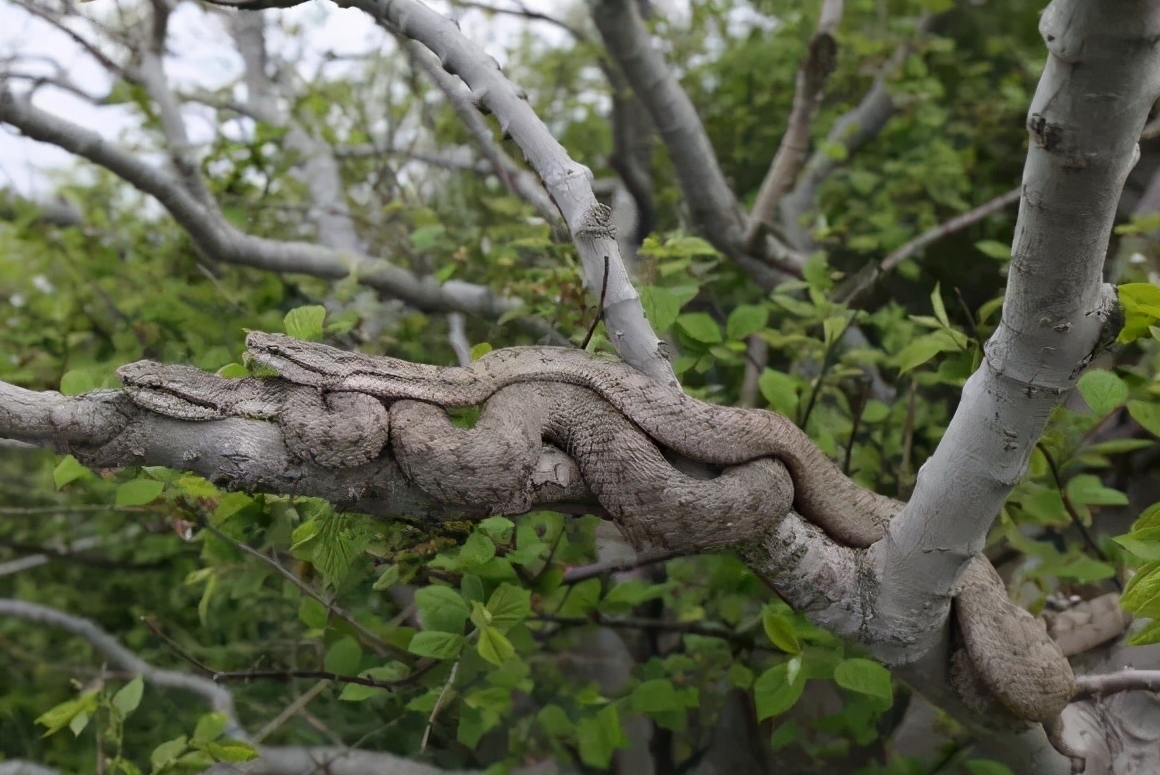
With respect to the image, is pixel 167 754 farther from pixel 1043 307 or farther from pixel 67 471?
pixel 1043 307

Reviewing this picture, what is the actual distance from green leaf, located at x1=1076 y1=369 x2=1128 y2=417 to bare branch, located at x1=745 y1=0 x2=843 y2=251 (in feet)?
5.11

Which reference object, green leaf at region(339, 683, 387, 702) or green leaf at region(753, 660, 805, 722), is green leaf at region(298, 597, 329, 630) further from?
green leaf at region(753, 660, 805, 722)

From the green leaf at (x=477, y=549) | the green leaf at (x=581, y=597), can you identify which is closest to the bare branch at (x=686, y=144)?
the green leaf at (x=581, y=597)

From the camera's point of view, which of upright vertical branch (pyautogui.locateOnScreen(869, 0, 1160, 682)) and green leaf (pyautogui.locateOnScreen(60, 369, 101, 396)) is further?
green leaf (pyautogui.locateOnScreen(60, 369, 101, 396))

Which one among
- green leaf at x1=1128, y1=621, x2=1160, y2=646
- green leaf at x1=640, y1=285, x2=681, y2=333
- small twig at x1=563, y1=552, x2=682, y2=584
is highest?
green leaf at x1=640, y1=285, x2=681, y2=333

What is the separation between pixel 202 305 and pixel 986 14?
3964mm

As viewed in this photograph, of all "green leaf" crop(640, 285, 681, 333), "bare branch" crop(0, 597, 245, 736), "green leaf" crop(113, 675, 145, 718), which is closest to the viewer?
"green leaf" crop(640, 285, 681, 333)

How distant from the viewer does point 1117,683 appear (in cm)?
167

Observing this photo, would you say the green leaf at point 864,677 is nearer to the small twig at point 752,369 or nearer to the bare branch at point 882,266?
the bare branch at point 882,266

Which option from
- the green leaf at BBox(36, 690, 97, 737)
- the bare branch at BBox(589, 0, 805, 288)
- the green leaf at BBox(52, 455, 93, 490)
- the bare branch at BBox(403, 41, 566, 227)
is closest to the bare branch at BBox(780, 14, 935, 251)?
A: the bare branch at BBox(589, 0, 805, 288)

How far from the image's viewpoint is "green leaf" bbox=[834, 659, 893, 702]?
1439 mm

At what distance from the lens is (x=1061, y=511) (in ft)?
6.22

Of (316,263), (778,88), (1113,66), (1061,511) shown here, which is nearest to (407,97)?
(316,263)

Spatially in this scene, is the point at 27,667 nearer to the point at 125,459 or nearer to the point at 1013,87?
the point at 125,459
